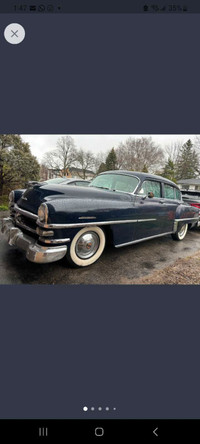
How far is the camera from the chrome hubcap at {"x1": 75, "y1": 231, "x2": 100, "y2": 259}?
2.38m

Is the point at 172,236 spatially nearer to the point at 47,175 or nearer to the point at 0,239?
the point at 0,239

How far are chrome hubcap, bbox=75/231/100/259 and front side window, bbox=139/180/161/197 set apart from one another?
1294mm

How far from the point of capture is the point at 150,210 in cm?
317

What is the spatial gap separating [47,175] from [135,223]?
721 cm

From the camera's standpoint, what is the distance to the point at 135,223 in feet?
9.38

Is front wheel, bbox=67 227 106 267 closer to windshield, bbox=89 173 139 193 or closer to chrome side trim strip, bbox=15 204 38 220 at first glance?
chrome side trim strip, bbox=15 204 38 220

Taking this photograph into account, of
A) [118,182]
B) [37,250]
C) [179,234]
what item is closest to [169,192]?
[179,234]

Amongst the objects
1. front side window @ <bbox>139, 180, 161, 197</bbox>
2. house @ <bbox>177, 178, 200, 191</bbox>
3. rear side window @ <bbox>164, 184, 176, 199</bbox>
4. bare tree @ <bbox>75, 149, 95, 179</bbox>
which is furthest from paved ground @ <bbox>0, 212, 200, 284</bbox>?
house @ <bbox>177, 178, 200, 191</bbox>

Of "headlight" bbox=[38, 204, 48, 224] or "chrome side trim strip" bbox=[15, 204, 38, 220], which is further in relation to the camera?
"chrome side trim strip" bbox=[15, 204, 38, 220]

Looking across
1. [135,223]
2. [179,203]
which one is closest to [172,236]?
[179,203]

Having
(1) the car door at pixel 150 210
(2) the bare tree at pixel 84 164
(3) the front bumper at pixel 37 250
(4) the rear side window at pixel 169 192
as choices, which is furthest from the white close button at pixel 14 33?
(2) the bare tree at pixel 84 164

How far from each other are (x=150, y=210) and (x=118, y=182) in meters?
0.81
